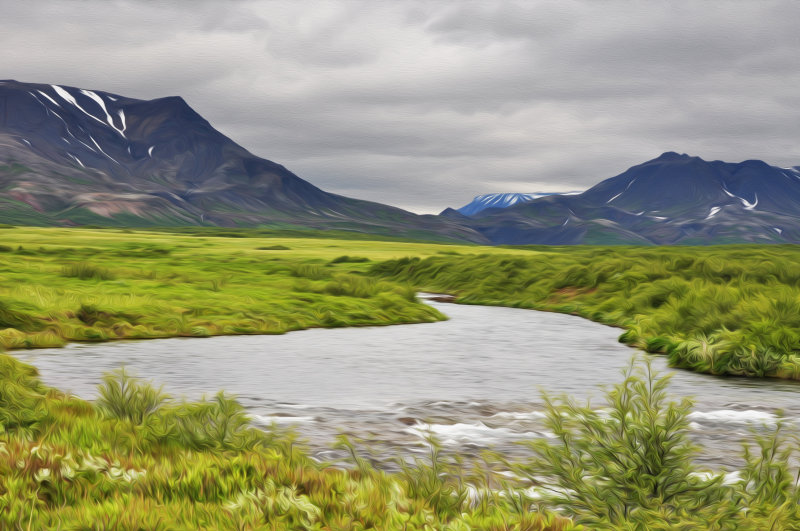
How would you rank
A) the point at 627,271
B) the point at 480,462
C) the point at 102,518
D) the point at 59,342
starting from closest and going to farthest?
1. the point at 102,518
2. the point at 480,462
3. the point at 59,342
4. the point at 627,271

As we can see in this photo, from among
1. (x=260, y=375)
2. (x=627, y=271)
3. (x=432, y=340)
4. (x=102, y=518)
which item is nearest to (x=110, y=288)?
(x=432, y=340)

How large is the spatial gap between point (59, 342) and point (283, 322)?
931 centimetres

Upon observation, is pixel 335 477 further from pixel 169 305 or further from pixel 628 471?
pixel 169 305

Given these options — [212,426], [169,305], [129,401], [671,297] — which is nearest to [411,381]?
[129,401]

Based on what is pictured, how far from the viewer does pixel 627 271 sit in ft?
141

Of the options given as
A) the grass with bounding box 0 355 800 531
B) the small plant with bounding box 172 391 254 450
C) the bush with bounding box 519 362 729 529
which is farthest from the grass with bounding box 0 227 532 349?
the bush with bounding box 519 362 729 529

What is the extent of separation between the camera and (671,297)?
30094mm

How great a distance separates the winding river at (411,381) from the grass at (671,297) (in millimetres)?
1078

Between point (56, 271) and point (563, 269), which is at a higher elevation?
point (563, 269)

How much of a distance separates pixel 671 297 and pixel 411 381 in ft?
55.7

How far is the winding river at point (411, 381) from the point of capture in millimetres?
11477

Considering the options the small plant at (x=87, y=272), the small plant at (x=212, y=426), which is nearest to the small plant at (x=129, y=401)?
the small plant at (x=212, y=426)

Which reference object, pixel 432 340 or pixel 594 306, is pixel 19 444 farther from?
pixel 594 306

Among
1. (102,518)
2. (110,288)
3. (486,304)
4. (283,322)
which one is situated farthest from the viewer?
(486,304)
